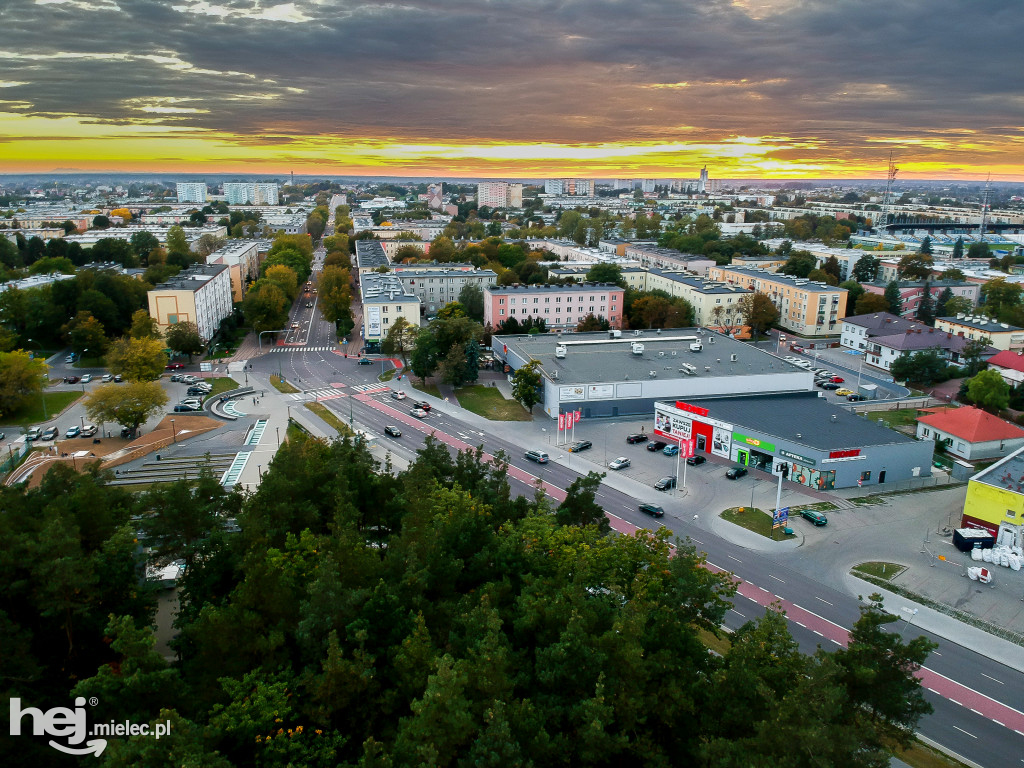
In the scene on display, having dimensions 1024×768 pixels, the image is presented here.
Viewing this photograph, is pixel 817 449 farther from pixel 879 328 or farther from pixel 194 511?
pixel 879 328

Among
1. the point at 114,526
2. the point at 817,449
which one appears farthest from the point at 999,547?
the point at 114,526

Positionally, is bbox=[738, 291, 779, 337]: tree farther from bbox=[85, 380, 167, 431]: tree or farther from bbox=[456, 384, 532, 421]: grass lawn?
bbox=[85, 380, 167, 431]: tree

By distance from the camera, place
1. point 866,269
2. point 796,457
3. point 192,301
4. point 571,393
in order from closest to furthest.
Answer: point 796,457 < point 571,393 < point 192,301 < point 866,269

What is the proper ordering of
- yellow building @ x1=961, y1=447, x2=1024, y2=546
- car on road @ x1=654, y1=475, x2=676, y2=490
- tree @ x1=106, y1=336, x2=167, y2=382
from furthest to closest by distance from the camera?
tree @ x1=106, y1=336, x2=167, y2=382 < car on road @ x1=654, y1=475, x2=676, y2=490 < yellow building @ x1=961, y1=447, x2=1024, y2=546

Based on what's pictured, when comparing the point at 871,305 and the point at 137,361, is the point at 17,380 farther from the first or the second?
the point at 871,305

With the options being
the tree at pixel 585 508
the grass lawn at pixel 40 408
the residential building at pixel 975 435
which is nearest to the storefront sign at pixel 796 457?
the residential building at pixel 975 435

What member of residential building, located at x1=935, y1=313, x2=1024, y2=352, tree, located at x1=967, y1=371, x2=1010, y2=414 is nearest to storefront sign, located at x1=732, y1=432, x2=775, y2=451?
tree, located at x1=967, y1=371, x2=1010, y2=414

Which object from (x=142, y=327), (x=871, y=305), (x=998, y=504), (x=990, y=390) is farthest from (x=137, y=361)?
(x=871, y=305)
